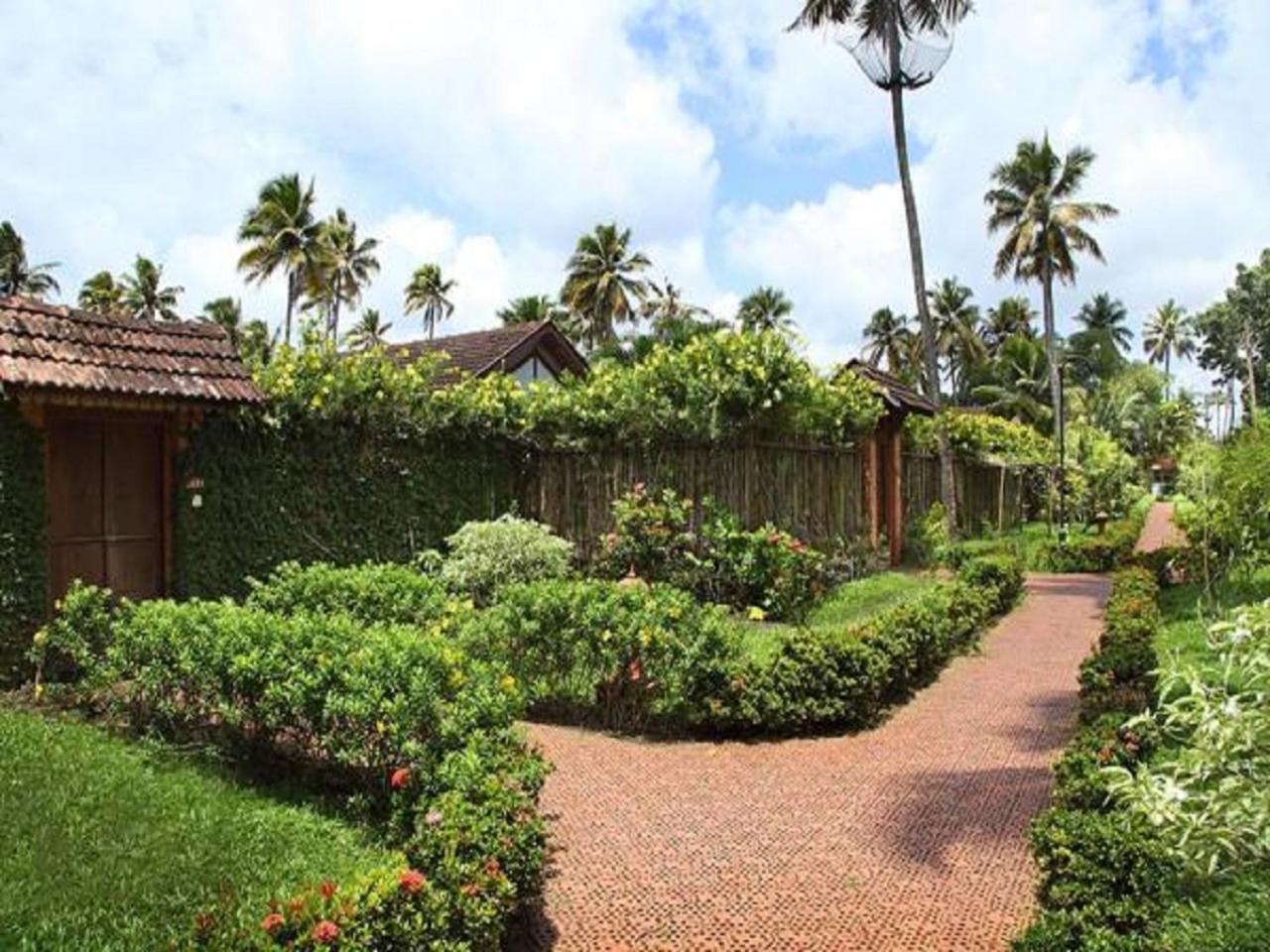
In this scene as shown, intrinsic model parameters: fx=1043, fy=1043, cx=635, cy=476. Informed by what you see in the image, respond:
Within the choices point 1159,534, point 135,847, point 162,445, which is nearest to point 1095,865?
point 135,847

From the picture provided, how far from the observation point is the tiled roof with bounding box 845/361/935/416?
58.1 feet

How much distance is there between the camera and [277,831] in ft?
16.5

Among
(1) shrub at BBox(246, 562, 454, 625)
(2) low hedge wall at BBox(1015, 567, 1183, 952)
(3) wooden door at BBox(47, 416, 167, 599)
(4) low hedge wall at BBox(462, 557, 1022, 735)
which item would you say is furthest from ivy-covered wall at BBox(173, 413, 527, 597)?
(2) low hedge wall at BBox(1015, 567, 1183, 952)

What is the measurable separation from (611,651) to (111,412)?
5063 millimetres

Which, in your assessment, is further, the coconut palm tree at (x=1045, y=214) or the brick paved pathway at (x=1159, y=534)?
the coconut palm tree at (x=1045, y=214)

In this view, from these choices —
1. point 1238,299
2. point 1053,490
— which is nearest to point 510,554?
point 1053,490

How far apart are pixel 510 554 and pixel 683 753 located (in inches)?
200

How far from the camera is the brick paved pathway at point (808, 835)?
4.35 m

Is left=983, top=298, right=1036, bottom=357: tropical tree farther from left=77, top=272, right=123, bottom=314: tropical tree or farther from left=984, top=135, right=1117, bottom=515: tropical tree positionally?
left=77, top=272, right=123, bottom=314: tropical tree

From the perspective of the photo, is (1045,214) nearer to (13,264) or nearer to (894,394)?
(894,394)

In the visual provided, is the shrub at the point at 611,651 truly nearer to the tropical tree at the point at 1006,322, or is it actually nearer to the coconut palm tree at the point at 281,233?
the coconut palm tree at the point at 281,233

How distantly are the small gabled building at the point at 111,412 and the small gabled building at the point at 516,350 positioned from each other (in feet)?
39.0

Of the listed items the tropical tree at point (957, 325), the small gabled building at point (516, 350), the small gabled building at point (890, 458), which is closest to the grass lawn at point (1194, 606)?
the small gabled building at point (890, 458)

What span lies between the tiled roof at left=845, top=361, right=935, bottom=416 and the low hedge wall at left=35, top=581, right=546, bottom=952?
38.8 ft
